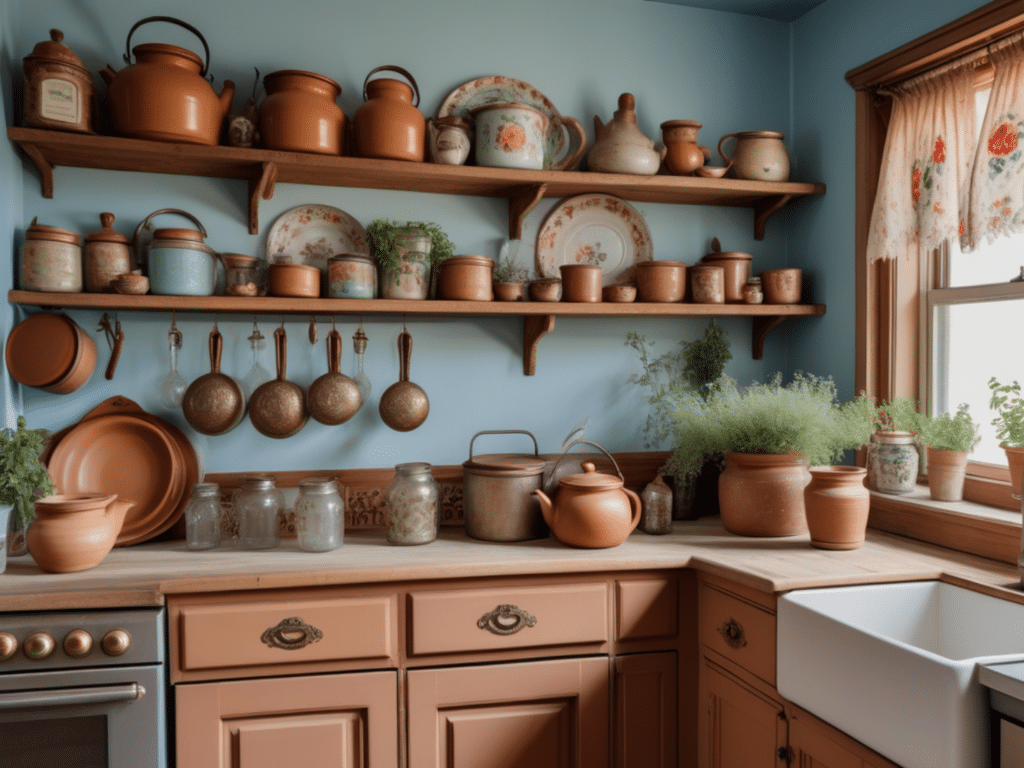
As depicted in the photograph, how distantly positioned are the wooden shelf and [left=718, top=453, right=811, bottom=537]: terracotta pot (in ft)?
1.78

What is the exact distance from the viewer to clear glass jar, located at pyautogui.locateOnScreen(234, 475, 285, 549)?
209cm

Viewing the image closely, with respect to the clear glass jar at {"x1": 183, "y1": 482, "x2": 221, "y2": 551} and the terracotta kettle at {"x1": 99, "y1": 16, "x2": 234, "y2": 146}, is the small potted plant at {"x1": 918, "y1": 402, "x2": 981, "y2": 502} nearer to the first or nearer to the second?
the clear glass jar at {"x1": 183, "y1": 482, "x2": 221, "y2": 551}

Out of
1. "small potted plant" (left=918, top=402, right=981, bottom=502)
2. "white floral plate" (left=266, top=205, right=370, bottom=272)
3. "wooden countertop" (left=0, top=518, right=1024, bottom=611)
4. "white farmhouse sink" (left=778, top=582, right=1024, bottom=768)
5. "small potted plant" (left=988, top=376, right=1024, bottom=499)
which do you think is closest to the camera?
"white farmhouse sink" (left=778, top=582, right=1024, bottom=768)

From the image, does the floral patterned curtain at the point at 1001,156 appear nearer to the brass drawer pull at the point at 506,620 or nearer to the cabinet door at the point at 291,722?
the brass drawer pull at the point at 506,620

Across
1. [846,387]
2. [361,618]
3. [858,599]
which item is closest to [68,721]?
[361,618]

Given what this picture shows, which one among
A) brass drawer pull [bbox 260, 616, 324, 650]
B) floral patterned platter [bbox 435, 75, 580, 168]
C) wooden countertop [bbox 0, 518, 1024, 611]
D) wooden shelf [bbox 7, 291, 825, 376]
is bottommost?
brass drawer pull [bbox 260, 616, 324, 650]

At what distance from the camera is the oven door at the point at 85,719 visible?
159cm

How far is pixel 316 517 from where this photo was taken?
2.00 metres

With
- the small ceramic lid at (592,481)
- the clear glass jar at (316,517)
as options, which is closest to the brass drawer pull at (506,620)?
the small ceramic lid at (592,481)

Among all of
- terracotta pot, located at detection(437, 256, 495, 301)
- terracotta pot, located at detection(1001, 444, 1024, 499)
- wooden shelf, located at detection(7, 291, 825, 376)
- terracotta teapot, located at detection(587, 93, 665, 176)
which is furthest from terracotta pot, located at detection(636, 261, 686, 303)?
terracotta pot, located at detection(1001, 444, 1024, 499)

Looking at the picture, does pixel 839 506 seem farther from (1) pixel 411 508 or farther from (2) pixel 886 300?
(1) pixel 411 508

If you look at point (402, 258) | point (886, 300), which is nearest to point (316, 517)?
point (402, 258)

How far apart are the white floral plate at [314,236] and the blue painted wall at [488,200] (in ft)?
0.12

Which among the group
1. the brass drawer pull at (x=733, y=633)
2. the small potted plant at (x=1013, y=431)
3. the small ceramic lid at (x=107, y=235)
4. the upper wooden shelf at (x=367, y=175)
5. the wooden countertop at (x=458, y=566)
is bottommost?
the brass drawer pull at (x=733, y=633)
